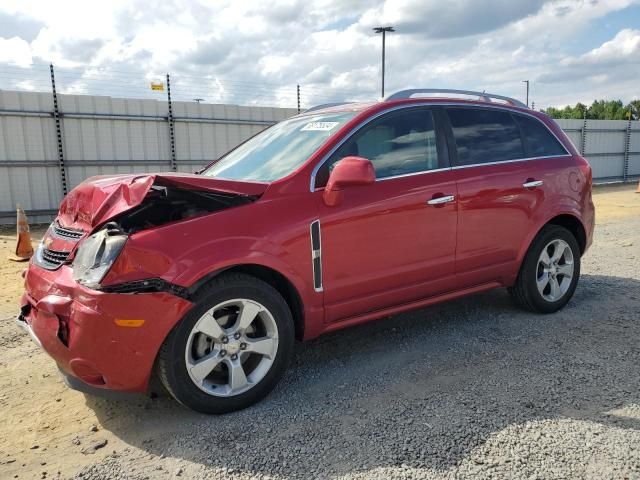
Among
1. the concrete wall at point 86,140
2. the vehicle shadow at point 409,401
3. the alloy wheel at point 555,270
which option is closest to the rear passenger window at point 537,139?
the alloy wheel at point 555,270

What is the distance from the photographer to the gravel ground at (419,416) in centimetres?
256

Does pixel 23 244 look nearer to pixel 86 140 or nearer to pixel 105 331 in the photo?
pixel 86 140

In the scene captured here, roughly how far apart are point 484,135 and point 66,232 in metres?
3.21

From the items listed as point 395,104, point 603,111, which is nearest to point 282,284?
point 395,104

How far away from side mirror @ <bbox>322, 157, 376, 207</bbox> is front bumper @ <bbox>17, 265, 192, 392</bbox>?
3.64ft

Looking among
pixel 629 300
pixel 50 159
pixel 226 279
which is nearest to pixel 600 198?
pixel 629 300

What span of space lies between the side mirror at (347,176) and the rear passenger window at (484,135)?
117cm

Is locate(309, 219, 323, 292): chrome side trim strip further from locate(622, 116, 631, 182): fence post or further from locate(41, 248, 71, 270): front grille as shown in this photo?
locate(622, 116, 631, 182): fence post

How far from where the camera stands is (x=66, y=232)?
10.6 ft

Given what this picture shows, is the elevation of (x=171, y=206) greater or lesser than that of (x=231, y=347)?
greater

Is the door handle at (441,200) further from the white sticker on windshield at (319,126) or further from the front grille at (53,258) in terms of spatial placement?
the front grille at (53,258)

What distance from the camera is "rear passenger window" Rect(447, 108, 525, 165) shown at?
13.5ft

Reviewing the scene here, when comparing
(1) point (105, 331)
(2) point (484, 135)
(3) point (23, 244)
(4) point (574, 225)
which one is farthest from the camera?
(3) point (23, 244)

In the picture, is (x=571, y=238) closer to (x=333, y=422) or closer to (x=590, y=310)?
(x=590, y=310)
